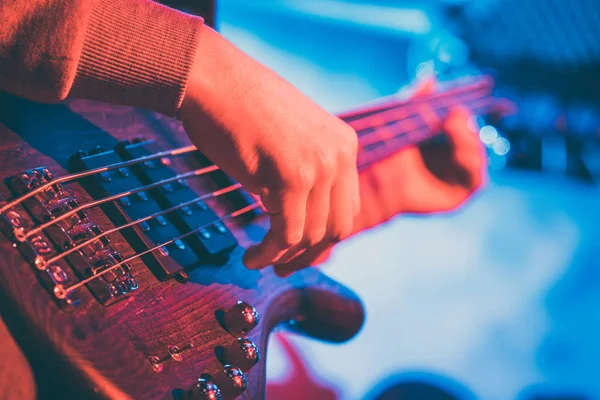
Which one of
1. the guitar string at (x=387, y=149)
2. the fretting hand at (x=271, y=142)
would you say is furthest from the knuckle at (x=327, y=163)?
the guitar string at (x=387, y=149)

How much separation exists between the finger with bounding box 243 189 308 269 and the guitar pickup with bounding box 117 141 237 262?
3.3 inches

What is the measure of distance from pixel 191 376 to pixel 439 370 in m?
1.59

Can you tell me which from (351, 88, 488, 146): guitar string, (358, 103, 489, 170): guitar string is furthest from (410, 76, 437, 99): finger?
(358, 103, 489, 170): guitar string

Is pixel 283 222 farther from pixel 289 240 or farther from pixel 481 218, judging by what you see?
pixel 481 218

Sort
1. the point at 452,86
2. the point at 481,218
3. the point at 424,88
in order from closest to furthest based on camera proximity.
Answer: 1. the point at 424,88
2. the point at 452,86
3. the point at 481,218

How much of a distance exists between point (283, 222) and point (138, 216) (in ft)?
0.65

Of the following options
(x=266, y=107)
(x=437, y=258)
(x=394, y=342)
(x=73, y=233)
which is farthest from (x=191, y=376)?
(x=437, y=258)

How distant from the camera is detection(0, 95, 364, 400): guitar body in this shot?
1.51ft

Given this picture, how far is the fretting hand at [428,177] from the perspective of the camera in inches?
62.7

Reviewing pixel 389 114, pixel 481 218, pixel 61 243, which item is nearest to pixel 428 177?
pixel 389 114

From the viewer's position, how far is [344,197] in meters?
0.67

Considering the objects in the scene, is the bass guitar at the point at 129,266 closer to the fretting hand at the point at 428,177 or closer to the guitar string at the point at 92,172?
the guitar string at the point at 92,172

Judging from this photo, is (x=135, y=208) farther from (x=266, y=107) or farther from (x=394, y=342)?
(x=394, y=342)

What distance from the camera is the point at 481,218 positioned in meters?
2.32
